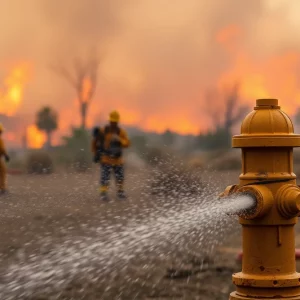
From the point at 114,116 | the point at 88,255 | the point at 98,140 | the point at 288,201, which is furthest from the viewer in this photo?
the point at 98,140

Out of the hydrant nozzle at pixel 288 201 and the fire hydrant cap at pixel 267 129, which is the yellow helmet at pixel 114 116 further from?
the hydrant nozzle at pixel 288 201

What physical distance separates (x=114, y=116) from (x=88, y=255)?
6631 mm

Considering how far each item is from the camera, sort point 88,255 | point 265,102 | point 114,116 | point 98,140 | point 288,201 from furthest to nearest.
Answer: point 98,140
point 114,116
point 88,255
point 265,102
point 288,201

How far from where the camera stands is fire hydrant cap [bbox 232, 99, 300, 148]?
3.74 m

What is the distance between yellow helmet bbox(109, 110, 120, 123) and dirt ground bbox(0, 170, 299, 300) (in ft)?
9.54

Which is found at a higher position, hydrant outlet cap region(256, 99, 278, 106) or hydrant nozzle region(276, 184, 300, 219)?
hydrant outlet cap region(256, 99, 278, 106)

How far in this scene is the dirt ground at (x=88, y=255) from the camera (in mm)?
5520

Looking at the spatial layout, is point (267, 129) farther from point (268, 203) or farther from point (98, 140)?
point (98, 140)

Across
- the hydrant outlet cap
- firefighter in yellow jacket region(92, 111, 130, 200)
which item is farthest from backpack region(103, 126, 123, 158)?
the hydrant outlet cap

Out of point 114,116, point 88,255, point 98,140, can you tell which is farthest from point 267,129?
point 98,140

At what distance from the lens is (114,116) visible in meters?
12.2

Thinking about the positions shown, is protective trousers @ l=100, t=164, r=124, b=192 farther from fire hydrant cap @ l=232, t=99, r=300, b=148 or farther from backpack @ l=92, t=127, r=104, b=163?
fire hydrant cap @ l=232, t=99, r=300, b=148

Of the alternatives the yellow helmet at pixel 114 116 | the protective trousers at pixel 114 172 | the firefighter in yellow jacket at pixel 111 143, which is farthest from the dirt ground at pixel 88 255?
the yellow helmet at pixel 114 116

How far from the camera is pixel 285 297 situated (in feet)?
12.5
